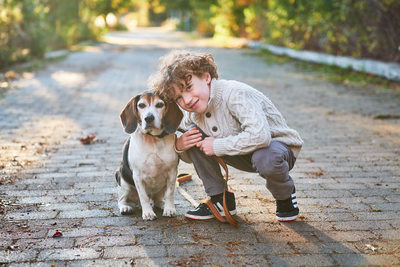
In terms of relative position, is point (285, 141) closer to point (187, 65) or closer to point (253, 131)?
point (253, 131)

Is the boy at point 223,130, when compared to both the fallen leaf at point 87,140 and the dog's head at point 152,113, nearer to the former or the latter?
the dog's head at point 152,113

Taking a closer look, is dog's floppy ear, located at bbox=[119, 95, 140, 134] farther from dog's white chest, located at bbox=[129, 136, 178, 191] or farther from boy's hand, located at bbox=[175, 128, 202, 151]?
boy's hand, located at bbox=[175, 128, 202, 151]

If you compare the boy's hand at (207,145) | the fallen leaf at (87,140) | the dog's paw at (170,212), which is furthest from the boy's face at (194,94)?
the fallen leaf at (87,140)

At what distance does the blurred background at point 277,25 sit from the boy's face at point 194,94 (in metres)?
8.96

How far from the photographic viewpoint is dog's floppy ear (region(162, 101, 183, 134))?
350 centimetres

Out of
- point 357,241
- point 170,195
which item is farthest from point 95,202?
point 357,241

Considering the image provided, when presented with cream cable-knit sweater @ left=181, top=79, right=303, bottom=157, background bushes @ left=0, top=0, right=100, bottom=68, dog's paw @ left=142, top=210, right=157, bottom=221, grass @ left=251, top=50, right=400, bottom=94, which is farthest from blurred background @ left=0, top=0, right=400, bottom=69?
dog's paw @ left=142, top=210, right=157, bottom=221

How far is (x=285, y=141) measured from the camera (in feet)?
11.5

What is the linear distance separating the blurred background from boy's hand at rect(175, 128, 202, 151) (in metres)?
9.05

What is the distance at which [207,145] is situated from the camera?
3.42m

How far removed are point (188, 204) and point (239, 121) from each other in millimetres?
988

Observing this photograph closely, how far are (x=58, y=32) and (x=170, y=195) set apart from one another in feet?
70.3

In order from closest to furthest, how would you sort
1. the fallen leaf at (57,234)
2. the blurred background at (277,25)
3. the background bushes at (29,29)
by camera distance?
the fallen leaf at (57,234), the blurred background at (277,25), the background bushes at (29,29)

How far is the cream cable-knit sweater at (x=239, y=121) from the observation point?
3275 mm
